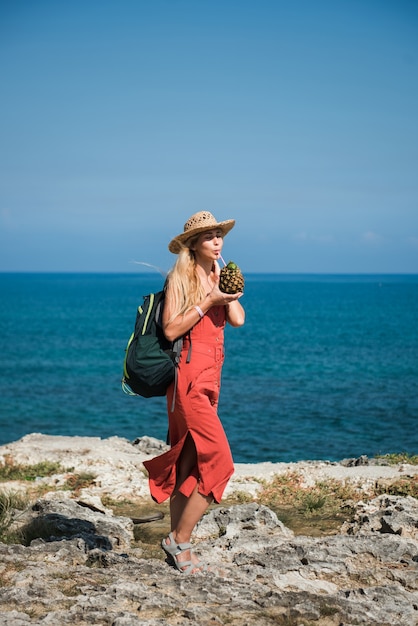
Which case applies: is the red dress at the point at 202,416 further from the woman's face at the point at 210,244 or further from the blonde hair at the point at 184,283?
the woman's face at the point at 210,244

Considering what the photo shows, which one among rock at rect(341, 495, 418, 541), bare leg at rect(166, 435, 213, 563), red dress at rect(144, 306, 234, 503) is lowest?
rock at rect(341, 495, 418, 541)

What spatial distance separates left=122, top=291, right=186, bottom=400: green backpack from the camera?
536cm

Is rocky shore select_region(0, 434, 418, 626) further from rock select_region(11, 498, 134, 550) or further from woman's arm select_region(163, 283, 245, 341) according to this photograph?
woman's arm select_region(163, 283, 245, 341)

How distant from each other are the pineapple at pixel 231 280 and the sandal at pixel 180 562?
1891 millimetres

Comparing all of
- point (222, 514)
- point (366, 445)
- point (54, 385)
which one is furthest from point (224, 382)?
point (222, 514)

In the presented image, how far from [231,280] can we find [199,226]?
18.8 inches

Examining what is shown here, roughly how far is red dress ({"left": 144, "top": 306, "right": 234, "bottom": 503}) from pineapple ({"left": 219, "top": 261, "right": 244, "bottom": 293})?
24 centimetres

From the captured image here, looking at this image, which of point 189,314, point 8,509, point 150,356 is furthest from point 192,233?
point 8,509

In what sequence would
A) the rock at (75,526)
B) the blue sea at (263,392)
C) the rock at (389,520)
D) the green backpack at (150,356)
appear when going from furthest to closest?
the blue sea at (263,392)
the rock at (389,520)
the rock at (75,526)
the green backpack at (150,356)

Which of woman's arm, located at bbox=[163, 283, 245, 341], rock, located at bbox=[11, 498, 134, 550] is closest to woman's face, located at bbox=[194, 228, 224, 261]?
woman's arm, located at bbox=[163, 283, 245, 341]

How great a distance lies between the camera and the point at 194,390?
214 inches

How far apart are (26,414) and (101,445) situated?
14.5 m

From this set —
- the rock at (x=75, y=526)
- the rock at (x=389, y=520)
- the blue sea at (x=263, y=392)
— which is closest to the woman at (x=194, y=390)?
the blue sea at (x=263, y=392)

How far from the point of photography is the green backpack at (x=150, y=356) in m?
5.36
